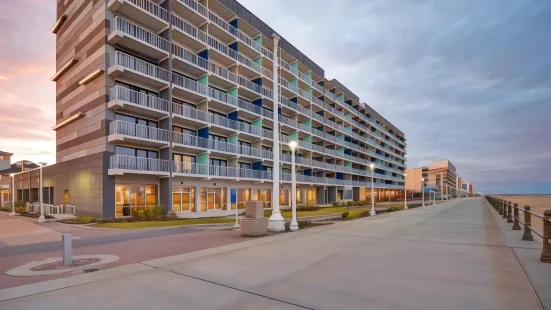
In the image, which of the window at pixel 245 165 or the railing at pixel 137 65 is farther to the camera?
the window at pixel 245 165

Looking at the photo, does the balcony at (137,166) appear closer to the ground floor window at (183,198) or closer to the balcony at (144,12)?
the ground floor window at (183,198)

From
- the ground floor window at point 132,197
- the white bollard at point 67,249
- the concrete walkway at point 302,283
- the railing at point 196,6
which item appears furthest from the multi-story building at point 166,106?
the white bollard at point 67,249

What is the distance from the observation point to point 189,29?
30.8 m

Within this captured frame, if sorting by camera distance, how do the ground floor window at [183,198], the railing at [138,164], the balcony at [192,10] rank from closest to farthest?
the railing at [138,164] → the ground floor window at [183,198] → the balcony at [192,10]

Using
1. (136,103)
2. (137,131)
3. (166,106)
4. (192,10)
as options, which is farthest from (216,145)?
(192,10)

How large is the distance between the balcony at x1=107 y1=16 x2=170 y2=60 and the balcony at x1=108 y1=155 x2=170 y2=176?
383 inches

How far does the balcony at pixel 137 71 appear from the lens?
80.3 feet

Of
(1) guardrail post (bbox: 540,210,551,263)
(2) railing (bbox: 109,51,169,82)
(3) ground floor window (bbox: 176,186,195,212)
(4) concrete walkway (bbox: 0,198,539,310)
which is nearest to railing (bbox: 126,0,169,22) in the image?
(2) railing (bbox: 109,51,169,82)

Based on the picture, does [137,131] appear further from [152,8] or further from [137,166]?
[152,8]

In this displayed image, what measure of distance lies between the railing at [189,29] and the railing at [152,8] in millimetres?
1061

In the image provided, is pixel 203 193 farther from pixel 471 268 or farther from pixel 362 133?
pixel 362 133

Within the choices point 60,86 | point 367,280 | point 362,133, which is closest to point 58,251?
point 367,280

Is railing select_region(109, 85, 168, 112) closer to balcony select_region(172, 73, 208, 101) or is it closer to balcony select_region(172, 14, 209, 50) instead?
balcony select_region(172, 73, 208, 101)

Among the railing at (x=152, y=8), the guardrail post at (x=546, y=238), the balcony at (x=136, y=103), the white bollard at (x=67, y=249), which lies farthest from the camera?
the railing at (x=152, y=8)
